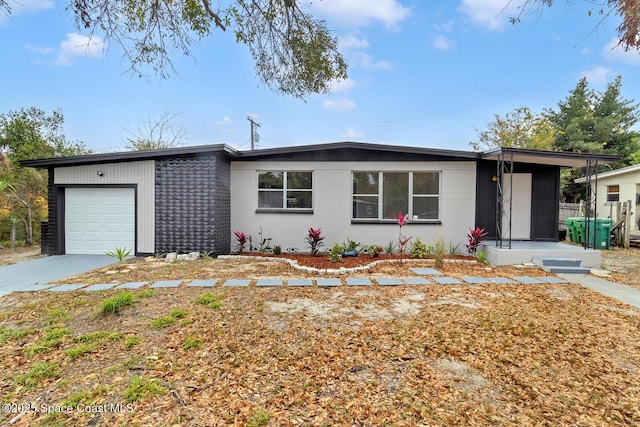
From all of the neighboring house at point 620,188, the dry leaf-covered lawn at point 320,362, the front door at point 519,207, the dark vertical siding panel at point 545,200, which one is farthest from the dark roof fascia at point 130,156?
the neighboring house at point 620,188

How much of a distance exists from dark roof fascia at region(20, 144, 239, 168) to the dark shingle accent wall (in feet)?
0.63

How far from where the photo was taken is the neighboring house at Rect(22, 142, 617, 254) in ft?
26.7

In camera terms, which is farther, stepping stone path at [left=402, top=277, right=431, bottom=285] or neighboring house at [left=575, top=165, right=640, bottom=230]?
neighboring house at [left=575, top=165, right=640, bottom=230]

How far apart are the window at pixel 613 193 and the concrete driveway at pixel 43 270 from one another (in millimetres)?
21144

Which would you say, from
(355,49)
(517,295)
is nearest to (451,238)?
(517,295)

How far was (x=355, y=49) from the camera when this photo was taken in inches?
320

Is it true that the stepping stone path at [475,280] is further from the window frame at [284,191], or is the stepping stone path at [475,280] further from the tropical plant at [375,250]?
the window frame at [284,191]

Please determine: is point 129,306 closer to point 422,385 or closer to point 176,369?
point 176,369

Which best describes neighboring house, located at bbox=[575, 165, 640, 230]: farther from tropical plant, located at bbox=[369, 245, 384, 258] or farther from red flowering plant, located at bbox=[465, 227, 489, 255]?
tropical plant, located at bbox=[369, 245, 384, 258]

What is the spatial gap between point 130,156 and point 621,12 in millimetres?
10124

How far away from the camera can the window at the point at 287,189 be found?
9.00m

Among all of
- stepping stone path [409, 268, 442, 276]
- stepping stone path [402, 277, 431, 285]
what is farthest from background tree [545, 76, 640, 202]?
stepping stone path [402, 277, 431, 285]

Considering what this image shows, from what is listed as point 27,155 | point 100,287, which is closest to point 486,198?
point 100,287

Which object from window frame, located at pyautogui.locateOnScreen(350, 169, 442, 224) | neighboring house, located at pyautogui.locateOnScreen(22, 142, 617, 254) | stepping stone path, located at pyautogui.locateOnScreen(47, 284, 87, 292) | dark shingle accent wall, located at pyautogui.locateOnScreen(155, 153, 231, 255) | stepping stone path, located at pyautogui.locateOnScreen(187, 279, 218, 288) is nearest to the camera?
stepping stone path, located at pyautogui.locateOnScreen(47, 284, 87, 292)
